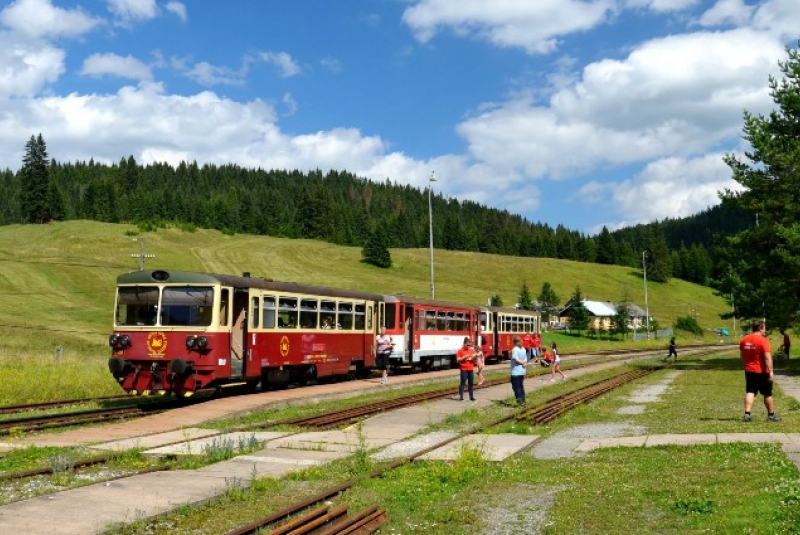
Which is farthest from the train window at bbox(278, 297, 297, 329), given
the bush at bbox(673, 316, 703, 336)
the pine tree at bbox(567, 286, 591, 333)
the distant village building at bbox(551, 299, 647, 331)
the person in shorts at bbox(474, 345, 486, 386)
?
the bush at bbox(673, 316, 703, 336)

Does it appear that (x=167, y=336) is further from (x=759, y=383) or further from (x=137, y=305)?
(x=759, y=383)

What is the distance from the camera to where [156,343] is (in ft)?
59.2

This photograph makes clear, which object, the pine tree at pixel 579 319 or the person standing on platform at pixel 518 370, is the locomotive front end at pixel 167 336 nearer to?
the person standing on platform at pixel 518 370

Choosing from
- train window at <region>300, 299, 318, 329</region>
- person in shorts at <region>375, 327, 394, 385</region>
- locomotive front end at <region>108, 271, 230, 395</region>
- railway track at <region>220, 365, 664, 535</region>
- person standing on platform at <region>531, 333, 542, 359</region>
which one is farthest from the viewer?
person standing on platform at <region>531, 333, 542, 359</region>

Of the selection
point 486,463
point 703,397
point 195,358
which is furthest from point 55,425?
point 703,397

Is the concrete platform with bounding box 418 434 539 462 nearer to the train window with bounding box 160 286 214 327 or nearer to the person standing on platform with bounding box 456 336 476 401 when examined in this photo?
the person standing on platform with bounding box 456 336 476 401

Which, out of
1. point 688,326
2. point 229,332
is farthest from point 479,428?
point 688,326

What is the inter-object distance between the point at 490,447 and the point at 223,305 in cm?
907

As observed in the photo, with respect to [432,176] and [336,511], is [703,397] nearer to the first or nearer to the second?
[336,511]

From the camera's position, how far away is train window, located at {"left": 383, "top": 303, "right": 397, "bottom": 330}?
29217mm

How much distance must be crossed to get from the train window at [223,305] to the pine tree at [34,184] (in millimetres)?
122294

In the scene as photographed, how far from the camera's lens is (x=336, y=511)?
6.94 metres

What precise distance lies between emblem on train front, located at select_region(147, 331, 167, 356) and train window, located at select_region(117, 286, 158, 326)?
303 millimetres

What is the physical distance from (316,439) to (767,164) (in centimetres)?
2580
